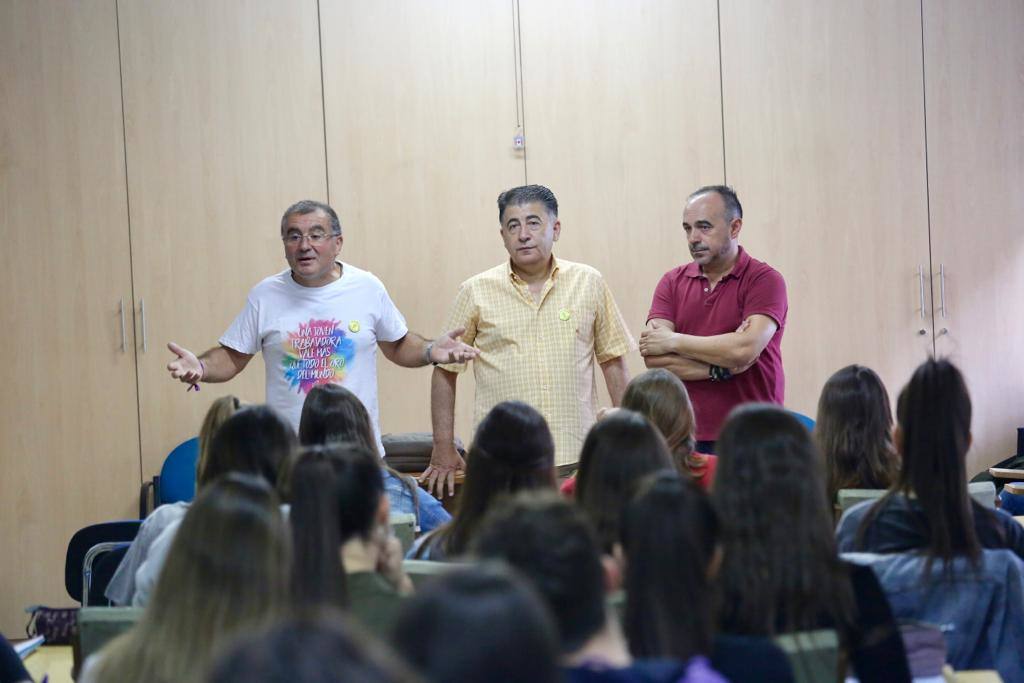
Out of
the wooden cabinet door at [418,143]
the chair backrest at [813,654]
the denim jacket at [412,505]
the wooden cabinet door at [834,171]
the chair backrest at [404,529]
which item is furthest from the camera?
the wooden cabinet door at [834,171]

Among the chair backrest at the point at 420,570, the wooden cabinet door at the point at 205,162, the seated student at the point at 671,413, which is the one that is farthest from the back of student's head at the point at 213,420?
the wooden cabinet door at the point at 205,162

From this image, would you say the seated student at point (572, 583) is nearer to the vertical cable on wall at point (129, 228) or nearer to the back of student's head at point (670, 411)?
the back of student's head at point (670, 411)

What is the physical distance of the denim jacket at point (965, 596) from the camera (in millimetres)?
2180

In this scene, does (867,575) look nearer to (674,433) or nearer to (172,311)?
(674,433)

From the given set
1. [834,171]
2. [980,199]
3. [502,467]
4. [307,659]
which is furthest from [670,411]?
[980,199]

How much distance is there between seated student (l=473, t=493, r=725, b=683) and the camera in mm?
1286

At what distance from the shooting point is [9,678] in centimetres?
254

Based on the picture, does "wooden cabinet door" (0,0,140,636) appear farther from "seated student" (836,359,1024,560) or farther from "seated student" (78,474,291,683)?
"seated student" (78,474,291,683)

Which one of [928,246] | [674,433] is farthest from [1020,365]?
[674,433]

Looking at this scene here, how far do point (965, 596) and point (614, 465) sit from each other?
0.71 m

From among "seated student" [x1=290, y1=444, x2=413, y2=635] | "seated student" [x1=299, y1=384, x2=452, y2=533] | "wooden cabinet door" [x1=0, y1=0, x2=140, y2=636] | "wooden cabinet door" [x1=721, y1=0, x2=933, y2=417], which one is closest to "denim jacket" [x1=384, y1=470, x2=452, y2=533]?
"seated student" [x1=299, y1=384, x2=452, y2=533]

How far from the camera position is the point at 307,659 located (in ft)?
2.66

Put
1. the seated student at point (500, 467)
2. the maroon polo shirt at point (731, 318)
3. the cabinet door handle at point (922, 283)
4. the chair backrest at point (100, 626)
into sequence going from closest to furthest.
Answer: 1. the chair backrest at point (100, 626)
2. the seated student at point (500, 467)
3. the maroon polo shirt at point (731, 318)
4. the cabinet door handle at point (922, 283)

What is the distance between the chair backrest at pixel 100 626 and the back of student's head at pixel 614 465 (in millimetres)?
869
